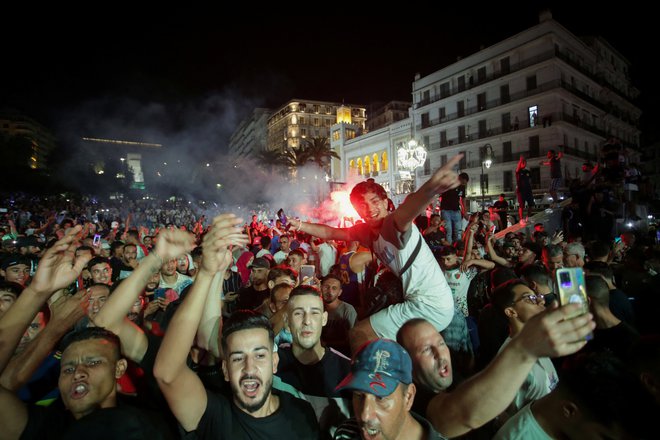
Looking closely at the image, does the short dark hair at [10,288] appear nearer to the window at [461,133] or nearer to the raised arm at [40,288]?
the raised arm at [40,288]

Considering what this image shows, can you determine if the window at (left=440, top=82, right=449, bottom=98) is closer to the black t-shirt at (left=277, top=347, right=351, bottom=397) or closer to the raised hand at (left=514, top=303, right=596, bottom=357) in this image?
the black t-shirt at (left=277, top=347, right=351, bottom=397)

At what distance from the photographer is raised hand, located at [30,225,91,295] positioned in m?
2.42

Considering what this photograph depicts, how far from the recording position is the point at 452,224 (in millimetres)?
10375

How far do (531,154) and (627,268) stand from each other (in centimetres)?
3556

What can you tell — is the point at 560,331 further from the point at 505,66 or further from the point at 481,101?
the point at 481,101

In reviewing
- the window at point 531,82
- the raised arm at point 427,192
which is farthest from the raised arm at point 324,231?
the window at point 531,82

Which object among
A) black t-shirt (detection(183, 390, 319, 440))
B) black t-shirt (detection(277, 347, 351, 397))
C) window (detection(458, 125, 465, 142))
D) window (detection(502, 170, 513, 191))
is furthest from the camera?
window (detection(458, 125, 465, 142))

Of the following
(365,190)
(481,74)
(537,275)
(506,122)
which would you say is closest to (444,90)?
(481,74)

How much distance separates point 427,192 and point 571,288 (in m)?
1.05

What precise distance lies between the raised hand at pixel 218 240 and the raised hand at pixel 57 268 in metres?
1.06

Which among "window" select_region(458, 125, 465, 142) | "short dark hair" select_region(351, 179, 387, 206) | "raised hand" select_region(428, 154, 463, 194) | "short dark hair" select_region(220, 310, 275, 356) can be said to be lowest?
"short dark hair" select_region(220, 310, 275, 356)

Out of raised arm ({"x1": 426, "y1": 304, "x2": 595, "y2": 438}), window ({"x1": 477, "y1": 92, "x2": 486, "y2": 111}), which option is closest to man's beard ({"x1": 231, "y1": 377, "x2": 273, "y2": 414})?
raised arm ({"x1": 426, "y1": 304, "x2": 595, "y2": 438})

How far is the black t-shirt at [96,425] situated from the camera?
6.86 feet

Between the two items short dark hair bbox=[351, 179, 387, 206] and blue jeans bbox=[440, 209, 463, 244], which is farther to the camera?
blue jeans bbox=[440, 209, 463, 244]
